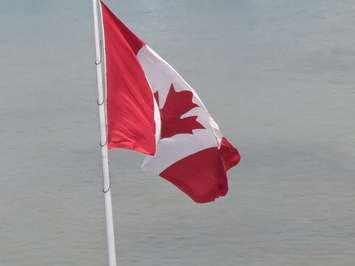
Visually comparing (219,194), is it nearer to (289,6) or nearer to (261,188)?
(261,188)

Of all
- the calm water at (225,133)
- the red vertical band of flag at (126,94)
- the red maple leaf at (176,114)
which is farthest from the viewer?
the calm water at (225,133)

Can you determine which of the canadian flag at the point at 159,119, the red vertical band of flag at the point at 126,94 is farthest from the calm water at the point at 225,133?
the red vertical band of flag at the point at 126,94

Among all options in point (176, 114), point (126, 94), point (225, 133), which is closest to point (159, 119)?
point (176, 114)

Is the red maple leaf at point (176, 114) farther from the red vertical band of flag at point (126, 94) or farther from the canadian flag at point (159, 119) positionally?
the red vertical band of flag at point (126, 94)

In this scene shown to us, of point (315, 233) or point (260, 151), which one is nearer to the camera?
point (315, 233)

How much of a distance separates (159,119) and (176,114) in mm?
199

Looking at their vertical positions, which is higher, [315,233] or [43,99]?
[43,99]

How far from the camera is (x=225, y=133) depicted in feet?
64.0

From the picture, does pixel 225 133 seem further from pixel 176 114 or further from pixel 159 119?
pixel 159 119

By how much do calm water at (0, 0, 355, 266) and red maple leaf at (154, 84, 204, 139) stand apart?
19.5 feet

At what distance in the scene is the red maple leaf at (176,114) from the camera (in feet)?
26.7

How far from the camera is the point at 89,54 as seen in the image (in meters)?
26.1

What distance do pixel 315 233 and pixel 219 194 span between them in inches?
264

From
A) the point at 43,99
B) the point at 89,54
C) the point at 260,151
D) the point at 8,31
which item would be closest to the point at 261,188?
the point at 260,151
